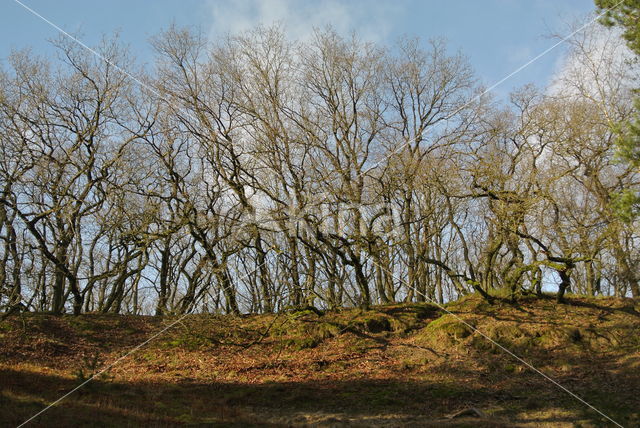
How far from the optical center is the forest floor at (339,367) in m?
10.3

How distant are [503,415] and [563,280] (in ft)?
18.3

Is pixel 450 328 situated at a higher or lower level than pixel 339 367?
higher

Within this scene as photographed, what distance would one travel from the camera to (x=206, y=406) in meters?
11.2

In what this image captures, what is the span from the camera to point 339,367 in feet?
45.9

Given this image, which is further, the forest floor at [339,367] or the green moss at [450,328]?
the green moss at [450,328]

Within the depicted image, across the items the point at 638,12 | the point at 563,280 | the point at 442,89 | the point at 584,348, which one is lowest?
the point at 584,348

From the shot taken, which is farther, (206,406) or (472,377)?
(472,377)

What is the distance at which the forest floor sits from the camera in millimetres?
10281

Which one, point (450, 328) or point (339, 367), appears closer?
point (339, 367)

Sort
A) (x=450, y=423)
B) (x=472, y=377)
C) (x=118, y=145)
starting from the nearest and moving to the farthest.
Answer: (x=450, y=423)
(x=472, y=377)
(x=118, y=145)

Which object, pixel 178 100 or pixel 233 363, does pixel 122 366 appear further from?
pixel 178 100

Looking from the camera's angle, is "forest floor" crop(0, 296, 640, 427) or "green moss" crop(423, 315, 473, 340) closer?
"forest floor" crop(0, 296, 640, 427)

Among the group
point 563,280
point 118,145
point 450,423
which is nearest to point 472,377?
point 450,423

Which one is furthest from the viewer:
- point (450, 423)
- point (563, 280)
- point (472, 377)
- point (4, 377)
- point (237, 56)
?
point (237, 56)
